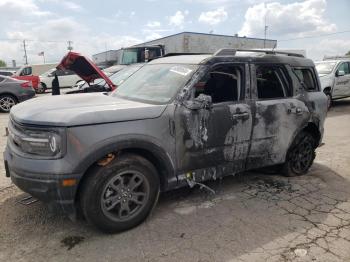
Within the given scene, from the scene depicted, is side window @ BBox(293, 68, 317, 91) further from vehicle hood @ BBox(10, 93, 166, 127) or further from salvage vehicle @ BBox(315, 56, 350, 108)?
salvage vehicle @ BBox(315, 56, 350, 108)

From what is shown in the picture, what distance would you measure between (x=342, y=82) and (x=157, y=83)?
10.9 meters

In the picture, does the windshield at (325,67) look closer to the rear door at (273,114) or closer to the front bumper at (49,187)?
the rear door at (273,114)

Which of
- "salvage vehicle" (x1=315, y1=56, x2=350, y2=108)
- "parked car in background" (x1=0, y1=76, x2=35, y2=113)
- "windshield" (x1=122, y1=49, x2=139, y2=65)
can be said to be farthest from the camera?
"windshield" (x1=122, y1=49, x2=139, y2=65)

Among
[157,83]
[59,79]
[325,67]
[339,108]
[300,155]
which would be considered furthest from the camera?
[59,79]

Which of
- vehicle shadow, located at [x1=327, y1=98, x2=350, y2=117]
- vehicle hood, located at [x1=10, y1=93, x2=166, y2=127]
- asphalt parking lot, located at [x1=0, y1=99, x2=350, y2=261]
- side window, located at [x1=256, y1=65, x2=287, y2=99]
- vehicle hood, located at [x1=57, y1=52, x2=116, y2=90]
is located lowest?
asphalt parking lot, located at [x1=0, y1=99, x2=350, y2=261]

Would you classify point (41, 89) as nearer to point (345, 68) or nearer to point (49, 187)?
point (345, 68)

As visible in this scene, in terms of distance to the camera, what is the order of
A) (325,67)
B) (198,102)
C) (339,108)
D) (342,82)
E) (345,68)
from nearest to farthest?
(198,102), (342,82), (339,108), (325,67), (345,68)

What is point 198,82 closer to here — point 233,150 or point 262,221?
point 233,150

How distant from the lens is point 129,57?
17766 mm

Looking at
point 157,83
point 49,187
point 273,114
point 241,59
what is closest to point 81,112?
point 49,187

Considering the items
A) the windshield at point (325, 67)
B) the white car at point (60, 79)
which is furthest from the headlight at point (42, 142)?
the white car at point (60, 79)

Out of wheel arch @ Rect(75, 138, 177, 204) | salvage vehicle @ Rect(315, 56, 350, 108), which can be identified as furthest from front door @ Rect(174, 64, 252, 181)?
salvage vehicle @ Rect(315, 56, 350, 108)

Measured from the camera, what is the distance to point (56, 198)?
3.14m

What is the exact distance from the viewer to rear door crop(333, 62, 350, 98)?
1260 centimetres
